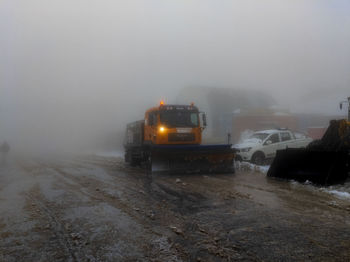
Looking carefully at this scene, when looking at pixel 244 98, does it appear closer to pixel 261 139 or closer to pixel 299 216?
pixel 261 139

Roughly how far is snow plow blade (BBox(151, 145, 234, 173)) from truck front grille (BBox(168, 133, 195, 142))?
767 mm

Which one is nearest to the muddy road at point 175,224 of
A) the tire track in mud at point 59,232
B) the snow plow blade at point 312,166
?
the tire track in mud at point 59,232

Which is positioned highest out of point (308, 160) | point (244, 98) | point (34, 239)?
point (244, 98)

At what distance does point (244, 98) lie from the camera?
4294cm

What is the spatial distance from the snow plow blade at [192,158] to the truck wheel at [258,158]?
10.3ft

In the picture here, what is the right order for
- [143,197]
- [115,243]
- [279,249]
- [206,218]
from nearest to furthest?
[279,249] → [115,243] → [206,218] → [143,197]

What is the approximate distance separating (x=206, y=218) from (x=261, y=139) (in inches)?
400

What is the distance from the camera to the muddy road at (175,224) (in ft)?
12.2

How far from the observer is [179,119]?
11.9 metres

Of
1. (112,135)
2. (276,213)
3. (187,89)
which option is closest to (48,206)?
(276,213)

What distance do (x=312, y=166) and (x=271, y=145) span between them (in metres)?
5.64

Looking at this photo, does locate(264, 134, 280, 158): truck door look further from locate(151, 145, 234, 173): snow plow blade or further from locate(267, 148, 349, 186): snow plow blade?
locate(267, 148, 349, 186): snow plow blade

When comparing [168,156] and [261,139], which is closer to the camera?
[168,156]

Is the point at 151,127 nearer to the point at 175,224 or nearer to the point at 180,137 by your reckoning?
the point at 180,137
